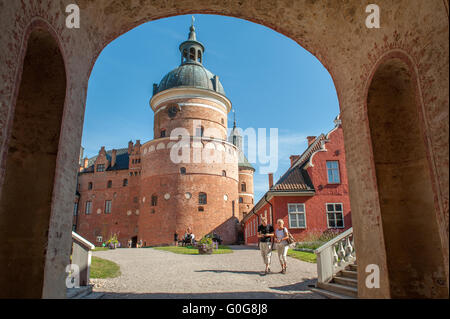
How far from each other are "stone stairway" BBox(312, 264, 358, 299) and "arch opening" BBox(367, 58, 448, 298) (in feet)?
3.73

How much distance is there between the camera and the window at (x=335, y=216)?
20.3 m

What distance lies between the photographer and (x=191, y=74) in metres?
35.4

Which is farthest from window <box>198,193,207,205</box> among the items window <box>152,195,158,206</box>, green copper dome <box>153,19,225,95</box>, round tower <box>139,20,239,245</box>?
green copper dome <box>153,19,225,95</box>

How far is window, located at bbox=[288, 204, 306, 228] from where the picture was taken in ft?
65.9

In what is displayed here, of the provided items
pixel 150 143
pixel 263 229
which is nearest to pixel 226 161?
pixel 150 143

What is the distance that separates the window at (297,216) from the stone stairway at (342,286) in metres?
12.9

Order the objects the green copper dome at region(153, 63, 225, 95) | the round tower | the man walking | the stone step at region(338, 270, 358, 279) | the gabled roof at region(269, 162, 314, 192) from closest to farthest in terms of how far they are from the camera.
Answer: the stone step at region(338, 270, 358, 279) → the man walking → the gabled roof at region(269, 162, 314, 192) → the round tower → the green copper dome at region(153, 63, 225, 95)

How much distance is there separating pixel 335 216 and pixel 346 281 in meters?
14.8

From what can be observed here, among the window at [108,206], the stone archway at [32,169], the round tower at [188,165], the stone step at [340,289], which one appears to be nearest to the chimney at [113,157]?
the window at [108,206]

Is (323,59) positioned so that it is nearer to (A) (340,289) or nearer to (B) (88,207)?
(A) (340,289)

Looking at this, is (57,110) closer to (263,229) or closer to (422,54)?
(422,54)

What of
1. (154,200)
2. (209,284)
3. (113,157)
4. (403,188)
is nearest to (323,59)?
(403,188)

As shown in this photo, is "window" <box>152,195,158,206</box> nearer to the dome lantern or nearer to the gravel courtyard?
the dome lantern

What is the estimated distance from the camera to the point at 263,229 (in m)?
9.62
